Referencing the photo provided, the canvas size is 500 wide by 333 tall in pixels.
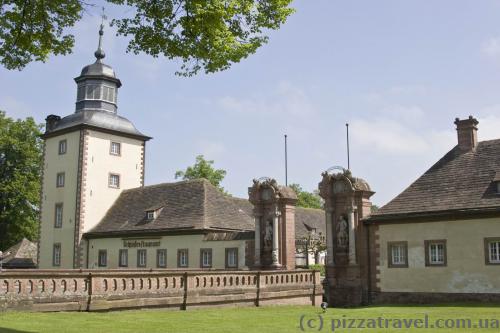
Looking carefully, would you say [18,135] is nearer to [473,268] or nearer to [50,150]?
[50,150]

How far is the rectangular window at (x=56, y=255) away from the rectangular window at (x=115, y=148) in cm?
748

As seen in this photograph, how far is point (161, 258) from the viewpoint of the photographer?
35.4 metres

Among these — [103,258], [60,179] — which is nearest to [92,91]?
[60,179]

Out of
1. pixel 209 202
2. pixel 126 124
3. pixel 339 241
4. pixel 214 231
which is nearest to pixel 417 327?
pixel 339 241

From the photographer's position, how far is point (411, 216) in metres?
26.5

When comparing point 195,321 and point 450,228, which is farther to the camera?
point 450,228

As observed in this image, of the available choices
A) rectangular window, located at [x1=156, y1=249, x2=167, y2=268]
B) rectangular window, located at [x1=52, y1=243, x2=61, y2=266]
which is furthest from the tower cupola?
rectangular window, located at [x1=156, y1=249, x2=167, y2=268]

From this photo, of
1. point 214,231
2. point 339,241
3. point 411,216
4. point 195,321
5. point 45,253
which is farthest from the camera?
point 45,253

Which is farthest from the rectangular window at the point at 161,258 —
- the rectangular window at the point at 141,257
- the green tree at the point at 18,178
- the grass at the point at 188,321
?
the green tree at the point at 18,178

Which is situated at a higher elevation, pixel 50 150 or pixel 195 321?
pixel 50 150

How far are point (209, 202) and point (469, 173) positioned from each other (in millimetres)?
15218

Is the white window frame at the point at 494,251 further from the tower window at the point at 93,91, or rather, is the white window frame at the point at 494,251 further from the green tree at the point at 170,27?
the tower window at the point at 93,91

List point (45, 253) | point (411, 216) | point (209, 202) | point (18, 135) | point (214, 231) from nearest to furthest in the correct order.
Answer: point (411, 216) < point (214, 231) < point (209, 202) < point (45, 253) < point (18, 135)

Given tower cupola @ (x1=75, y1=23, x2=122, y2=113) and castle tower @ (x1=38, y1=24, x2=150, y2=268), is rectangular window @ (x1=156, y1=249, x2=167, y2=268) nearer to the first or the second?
castle tower @ (x1=38, y1=24, x2=150, y2=268)
